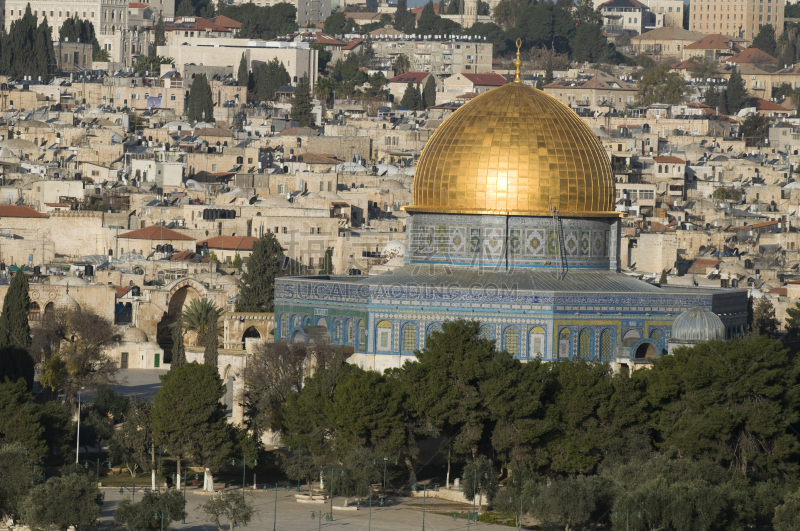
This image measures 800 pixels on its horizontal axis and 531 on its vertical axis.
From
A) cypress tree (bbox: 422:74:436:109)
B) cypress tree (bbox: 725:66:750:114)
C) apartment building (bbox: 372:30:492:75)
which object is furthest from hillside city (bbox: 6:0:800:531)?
apartment building (bbox: 372:30:492:75)

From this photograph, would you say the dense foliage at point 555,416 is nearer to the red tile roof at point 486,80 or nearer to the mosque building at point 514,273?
the mosque building at point 514,273

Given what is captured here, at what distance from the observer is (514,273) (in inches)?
1446

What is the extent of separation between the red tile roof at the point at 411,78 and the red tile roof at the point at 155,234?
48.9 meters

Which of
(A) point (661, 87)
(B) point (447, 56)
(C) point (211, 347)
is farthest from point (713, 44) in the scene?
(C) point (211, 347)

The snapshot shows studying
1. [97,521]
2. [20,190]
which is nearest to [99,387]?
[97,521]

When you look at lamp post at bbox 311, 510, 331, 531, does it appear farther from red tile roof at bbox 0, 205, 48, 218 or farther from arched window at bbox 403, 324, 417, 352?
red tile roof at bbox 0, 205, 48, 218

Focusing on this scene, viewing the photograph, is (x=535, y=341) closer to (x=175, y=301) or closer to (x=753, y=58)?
(x=175, y=301)

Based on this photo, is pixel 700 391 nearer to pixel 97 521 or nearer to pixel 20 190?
pixel 97 521

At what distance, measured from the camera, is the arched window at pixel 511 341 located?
35.7 metres

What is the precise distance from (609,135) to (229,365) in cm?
4602

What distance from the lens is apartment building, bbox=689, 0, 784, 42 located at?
151 metres

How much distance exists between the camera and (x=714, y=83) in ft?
375

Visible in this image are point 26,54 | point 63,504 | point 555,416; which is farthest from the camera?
point 26,54

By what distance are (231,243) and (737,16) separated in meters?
99.2
